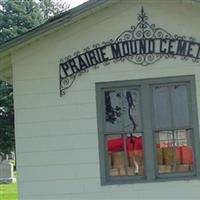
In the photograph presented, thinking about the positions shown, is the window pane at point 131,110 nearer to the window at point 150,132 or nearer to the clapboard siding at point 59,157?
the window at point 150,132

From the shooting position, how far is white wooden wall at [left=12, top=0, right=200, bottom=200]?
456 inches

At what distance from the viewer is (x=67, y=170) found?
38.1ft

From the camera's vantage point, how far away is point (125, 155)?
1174cm

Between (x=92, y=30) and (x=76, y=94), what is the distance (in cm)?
124

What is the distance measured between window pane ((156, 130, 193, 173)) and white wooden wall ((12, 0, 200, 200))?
31cm

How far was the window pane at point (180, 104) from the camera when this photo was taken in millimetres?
11617

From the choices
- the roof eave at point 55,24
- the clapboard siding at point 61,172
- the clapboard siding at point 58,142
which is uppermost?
the roof eave at point 55,24

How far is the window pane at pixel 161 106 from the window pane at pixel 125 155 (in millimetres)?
468

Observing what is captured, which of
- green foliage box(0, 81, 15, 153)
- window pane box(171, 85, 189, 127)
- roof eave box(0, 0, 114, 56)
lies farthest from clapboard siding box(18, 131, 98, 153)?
green foliage box(0, 81, 15, 153)

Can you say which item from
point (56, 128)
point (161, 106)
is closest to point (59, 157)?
point (56, 128)

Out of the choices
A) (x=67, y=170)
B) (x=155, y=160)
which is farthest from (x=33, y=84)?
(x=155, y=160)

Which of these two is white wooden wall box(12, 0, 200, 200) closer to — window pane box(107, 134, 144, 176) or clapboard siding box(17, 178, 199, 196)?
clapboard siding box(17, 178, 199, 196)

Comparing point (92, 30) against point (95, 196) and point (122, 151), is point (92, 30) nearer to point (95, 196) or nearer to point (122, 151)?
point (122, 151)

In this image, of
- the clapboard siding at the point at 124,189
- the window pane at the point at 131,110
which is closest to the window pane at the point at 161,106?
the window pane at the point at 131,110
